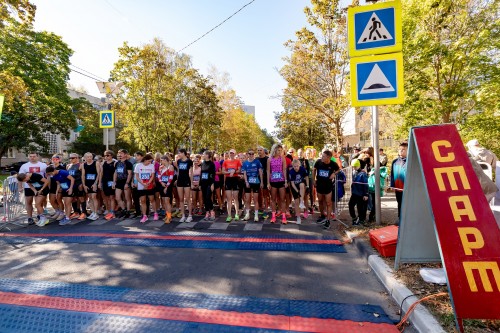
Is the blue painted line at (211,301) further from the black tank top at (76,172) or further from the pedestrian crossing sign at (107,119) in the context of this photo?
the pedestrian crossing sign at (107,119)

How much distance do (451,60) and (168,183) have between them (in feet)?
37.0

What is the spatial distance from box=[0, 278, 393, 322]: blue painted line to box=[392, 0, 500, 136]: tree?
10.7m

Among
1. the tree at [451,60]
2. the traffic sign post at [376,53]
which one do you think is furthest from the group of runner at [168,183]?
the tree at [451,60]

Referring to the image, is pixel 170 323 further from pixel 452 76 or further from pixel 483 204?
pixel 452 76

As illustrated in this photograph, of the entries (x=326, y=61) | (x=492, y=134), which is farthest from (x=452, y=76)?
(x=326, y=61)

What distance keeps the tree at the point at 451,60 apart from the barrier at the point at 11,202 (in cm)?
1440

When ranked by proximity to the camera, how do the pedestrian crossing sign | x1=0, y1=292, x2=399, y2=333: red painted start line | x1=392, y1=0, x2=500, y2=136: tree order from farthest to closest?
the pedestrian crossing sign < x1=392, y1=0, x2=500, y2=136: tree < x1=0, y1=292, x2=399, y2=333: red painted start line

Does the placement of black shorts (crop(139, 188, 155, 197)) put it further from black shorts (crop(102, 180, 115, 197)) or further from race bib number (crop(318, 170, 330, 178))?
race bib number (crop(318, 170, 330, 178))

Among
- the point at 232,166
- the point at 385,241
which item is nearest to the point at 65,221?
the point at 232,166

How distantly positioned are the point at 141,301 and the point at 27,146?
36.3m

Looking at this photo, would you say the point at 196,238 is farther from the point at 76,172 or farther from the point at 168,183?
the point at 76,172

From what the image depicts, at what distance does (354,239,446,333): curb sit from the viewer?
2487 millimetres

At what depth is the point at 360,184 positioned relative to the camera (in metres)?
6.17

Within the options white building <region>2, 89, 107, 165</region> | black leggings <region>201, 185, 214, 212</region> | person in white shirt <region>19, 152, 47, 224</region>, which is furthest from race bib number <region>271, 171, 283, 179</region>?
white building <region>2, 89, 107, 165</region>
